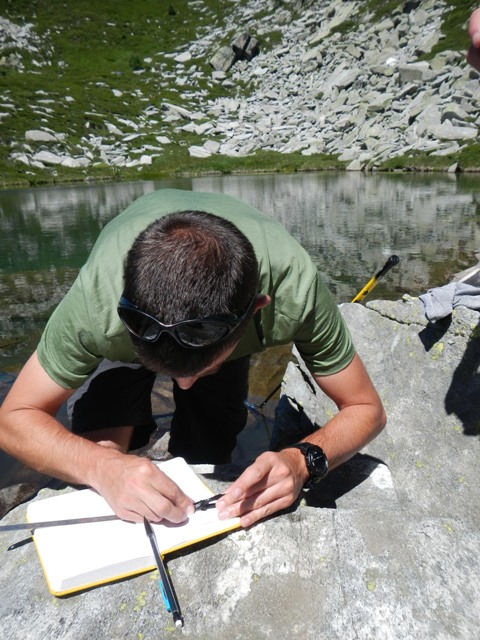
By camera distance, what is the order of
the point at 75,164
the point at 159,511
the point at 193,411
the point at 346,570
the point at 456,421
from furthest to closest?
the point at 75,164, the point at 193,411, the point at 456,421, the point at 159,511, the point at 346,570

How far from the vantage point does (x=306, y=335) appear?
2764 mm

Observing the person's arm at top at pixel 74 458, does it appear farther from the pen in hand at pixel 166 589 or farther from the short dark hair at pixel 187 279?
the short dark hair at pixel 187 279

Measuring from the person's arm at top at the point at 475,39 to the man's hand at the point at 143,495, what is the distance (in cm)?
227

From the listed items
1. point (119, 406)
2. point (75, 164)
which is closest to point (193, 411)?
point (119, 406)

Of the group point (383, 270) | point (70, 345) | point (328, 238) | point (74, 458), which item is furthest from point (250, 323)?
point (328, 238)

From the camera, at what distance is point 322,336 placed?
2.75 m

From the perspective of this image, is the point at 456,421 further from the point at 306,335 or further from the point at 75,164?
the point at 75,164

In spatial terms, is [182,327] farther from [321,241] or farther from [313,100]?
[313,100]

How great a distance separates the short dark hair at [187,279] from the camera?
83.8 inches

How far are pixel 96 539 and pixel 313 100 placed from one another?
7201 centimetres

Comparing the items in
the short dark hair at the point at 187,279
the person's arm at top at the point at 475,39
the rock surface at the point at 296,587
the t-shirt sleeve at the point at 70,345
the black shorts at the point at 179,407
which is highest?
the person's arm at top at the point at 475,39

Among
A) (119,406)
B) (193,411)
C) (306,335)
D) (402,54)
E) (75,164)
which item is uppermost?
(402,54)

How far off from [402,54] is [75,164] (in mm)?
43144

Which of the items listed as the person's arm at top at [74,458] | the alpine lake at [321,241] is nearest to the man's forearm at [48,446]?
the person's arm at top at [74,458]
